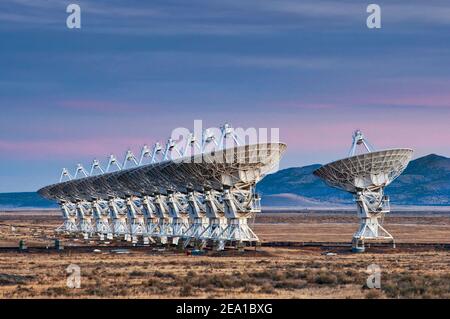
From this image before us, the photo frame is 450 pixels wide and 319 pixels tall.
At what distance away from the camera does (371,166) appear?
78.4 metres

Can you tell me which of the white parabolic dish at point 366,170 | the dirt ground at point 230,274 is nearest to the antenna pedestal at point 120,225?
the dirt ground at point 230,274

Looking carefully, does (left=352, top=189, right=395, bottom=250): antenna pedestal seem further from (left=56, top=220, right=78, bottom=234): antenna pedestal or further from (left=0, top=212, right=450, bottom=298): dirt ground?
(left=56, top=220, right=78, bottom=234): antenna pedestal

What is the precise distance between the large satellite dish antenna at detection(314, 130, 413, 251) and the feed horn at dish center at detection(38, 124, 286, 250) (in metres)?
6.76

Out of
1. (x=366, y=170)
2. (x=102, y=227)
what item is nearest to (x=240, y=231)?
(x=366, y=170)

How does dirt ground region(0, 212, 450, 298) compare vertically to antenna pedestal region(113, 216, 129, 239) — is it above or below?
below

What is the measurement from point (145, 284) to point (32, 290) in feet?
18.0

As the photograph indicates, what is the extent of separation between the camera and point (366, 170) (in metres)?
79.0

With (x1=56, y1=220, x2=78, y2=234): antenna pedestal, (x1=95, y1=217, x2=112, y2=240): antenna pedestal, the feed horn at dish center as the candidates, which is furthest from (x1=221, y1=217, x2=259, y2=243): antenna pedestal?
(x1=56, y1=220, x2=78, y2=234): antenna pedestal

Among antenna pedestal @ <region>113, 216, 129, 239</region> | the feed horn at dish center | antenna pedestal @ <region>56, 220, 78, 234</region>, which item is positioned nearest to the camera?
the feed horn at dish center

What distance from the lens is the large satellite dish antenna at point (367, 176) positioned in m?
77.5

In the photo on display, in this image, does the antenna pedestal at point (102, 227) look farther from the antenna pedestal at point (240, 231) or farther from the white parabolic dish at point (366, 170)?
the white parabolic dish at point (366, 170)

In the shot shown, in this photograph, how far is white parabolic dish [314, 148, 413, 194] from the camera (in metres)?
77.2

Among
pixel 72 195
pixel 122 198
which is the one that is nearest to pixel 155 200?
pixel 122 198
